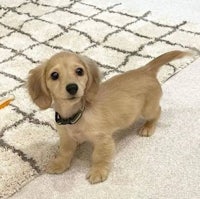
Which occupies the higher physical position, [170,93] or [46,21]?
[170,93]

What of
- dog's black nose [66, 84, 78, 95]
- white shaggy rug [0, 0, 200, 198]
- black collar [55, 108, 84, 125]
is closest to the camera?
dog's black nose [66, 84, 78, 95]

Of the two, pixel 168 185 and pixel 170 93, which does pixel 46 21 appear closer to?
pixel 170 93

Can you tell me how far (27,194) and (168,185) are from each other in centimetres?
46

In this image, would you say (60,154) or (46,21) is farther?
(46,21)

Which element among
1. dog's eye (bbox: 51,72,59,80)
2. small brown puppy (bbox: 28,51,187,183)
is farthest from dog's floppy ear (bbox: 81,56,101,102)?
dog's eye (bbox: 51,72,59,80)

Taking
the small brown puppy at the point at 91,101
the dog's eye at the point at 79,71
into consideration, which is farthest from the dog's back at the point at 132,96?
the dog's eye at the point at 79,71

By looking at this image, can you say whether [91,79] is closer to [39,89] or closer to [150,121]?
[39,89]

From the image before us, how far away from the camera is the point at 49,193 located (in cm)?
135

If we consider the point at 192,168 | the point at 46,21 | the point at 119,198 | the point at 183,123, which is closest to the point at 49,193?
the point at 119,198

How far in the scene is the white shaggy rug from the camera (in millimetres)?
1510

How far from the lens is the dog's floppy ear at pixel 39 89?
1.31 meters

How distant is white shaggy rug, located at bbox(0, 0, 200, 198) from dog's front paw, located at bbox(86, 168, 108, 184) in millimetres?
48

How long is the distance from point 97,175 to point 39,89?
0.35 m

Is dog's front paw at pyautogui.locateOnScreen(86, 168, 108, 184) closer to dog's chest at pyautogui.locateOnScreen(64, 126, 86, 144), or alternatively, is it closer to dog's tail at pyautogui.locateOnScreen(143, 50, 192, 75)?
dog's chest at pyautogui.locateOnScreen(64, 126, 86, 144)
